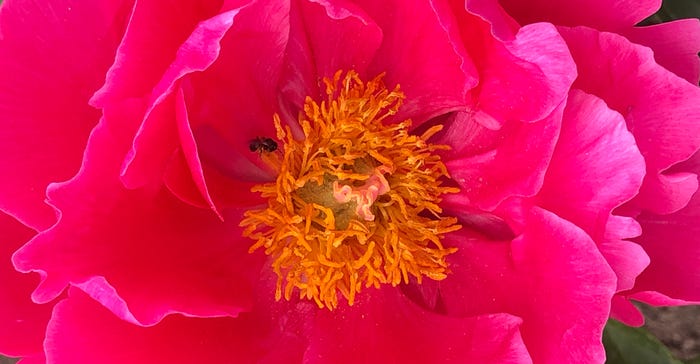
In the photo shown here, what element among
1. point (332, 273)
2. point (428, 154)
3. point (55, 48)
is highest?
point (55, 48)

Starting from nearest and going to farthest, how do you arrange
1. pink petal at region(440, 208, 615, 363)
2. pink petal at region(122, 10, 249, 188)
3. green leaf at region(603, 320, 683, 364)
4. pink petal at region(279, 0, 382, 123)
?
pink petal at region(122, 10, 249, 188), pink petal at region(440, 208, 615, 363), pink petal at region(279, 0, 382, 123), green leaf at region(603, 320, 683, 364)

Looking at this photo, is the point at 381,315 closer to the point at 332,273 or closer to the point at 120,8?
the point at 332,273

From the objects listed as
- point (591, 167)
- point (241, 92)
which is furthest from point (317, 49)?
point (591, 167)

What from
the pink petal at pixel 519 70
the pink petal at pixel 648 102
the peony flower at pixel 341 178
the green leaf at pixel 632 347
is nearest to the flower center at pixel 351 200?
the peony flower at pixel 341 178

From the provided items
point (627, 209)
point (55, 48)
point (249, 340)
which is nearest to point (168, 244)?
point (249, 340)

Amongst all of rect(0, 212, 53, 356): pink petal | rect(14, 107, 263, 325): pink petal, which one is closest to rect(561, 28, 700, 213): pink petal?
rect(14, 107, 263, 325): pink petal

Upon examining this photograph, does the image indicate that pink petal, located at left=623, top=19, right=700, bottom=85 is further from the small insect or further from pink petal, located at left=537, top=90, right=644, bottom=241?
the small insect
